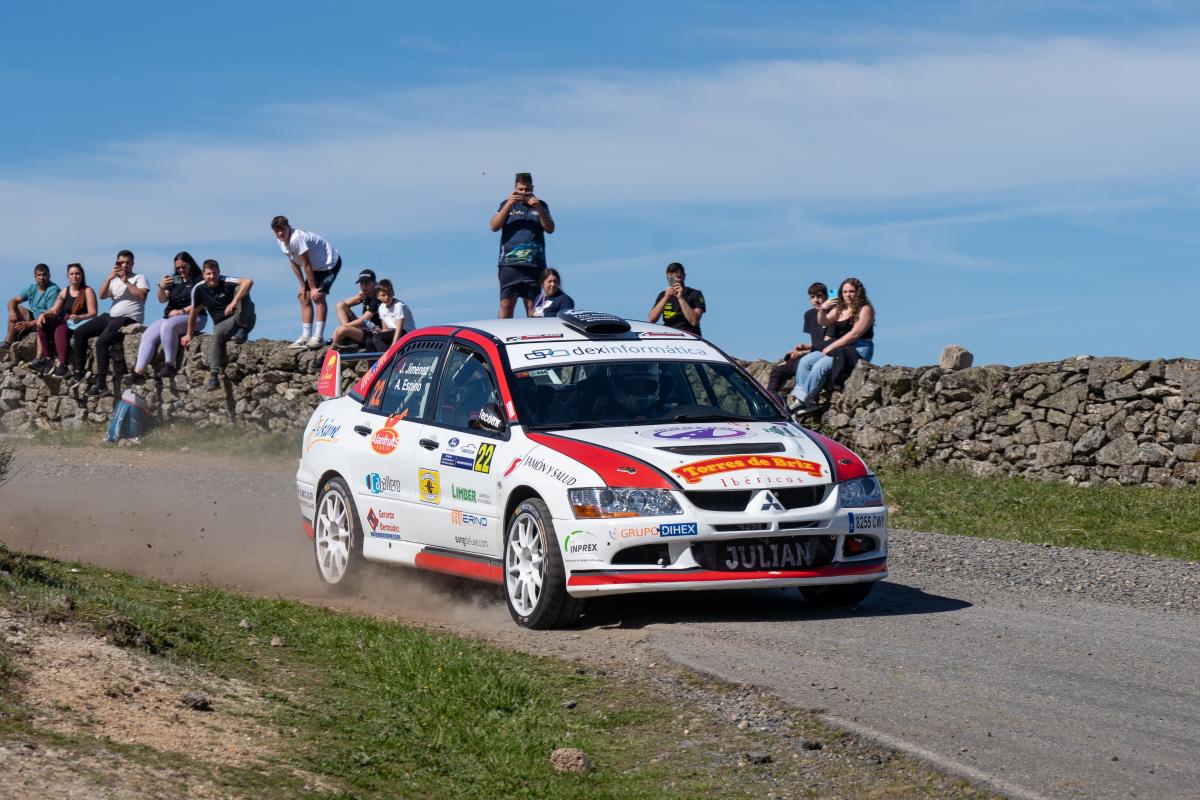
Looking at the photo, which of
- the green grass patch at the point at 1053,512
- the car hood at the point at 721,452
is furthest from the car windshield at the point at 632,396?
the green grass patch at the point at 1053,512

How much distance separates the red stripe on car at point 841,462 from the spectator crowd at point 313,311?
267 inches

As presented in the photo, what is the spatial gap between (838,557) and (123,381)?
19.4m

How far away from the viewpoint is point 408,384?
36.5 ft

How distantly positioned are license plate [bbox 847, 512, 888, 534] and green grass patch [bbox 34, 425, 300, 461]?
1501 cm

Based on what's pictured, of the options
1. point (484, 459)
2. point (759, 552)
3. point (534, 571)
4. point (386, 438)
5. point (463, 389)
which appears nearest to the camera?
point (759, 552)

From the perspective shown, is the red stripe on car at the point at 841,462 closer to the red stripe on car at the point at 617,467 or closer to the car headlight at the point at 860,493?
the car headlight at the point at 860,493

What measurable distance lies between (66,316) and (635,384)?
61.4 ft

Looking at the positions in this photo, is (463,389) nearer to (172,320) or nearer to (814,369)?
(814,369)

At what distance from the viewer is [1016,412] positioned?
1952 cm

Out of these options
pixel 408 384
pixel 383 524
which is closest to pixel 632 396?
pixel 408 384

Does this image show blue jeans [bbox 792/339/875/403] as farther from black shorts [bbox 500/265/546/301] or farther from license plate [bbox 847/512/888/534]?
license plate [bbox 847/512/888/534]

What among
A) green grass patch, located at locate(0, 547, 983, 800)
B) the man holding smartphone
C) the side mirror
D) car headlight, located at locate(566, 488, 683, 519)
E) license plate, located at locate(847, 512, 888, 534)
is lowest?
green grass patch, located at locate(0, 547, 983, 800)

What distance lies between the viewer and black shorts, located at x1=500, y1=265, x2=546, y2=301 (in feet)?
64.1

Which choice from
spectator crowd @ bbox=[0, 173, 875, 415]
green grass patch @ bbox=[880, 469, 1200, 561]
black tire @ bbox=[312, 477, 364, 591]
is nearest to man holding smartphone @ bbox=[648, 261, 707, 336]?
spectator crowd @ bbox=[0, 173, 875, 415]
